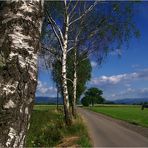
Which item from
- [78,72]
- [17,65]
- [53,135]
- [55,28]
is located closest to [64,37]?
[55,28]

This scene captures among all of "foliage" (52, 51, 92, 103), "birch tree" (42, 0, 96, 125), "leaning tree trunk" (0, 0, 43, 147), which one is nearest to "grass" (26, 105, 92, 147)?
"birch tree" (42, 0, 96, 125)

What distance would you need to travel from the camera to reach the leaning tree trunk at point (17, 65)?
11.4ft

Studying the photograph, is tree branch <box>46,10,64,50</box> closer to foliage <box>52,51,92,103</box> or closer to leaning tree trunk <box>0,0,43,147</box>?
foliage <box>52,51,92,103</box>

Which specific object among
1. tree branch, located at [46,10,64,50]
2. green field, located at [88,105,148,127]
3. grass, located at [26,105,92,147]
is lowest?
grass, located at [26,105,92,147]

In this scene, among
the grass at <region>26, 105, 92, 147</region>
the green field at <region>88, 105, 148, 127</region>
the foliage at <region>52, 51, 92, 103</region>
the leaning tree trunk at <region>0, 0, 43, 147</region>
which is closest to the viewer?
the leaning tree trunk at <region>0, 0, 43, 147</region>

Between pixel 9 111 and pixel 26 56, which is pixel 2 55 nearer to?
pixel 26 56

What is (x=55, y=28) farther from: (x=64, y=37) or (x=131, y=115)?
(x=131, y=115)

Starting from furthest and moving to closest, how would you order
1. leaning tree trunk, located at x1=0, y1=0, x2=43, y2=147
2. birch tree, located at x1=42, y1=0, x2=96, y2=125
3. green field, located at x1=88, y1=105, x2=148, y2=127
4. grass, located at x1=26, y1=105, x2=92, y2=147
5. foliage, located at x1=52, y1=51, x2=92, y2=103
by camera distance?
green field, located at x1=88, y1=105, x2=148, y2=127 < foliage, located at x1=52, y1=51, x2=92, y2=103 < birch tree, located at x1=42, y1=0, x2=96, y2=125 < grass, located at x1=26, y1=105, x2=92, y2=147 < leaning tree trunk, located at x1=0, y1=0, x2=43, y2=147

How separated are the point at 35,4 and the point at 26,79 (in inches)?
27.8

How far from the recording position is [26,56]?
3660mm

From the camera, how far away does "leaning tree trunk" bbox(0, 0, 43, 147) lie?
3.48 meters

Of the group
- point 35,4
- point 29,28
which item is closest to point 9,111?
point 29,28

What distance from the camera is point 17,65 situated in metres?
3.59

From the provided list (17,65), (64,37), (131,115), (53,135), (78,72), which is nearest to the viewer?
(17,65)
